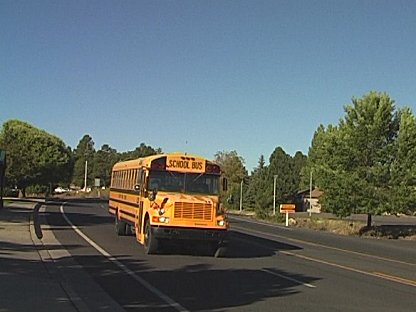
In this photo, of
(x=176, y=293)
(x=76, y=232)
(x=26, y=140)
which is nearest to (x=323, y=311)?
(x=176, y=293)

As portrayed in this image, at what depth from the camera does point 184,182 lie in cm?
2075

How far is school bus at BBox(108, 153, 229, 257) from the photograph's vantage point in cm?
1958

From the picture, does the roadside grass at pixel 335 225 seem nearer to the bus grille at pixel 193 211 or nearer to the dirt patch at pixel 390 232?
the dirt patch at pixel 390 232

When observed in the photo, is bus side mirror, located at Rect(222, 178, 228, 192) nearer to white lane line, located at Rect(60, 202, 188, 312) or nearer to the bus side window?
the bus side window

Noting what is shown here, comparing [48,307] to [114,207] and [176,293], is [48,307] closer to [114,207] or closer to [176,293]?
[176,293]

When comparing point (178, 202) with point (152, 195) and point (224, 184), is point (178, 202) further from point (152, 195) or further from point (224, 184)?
point (224, 184)

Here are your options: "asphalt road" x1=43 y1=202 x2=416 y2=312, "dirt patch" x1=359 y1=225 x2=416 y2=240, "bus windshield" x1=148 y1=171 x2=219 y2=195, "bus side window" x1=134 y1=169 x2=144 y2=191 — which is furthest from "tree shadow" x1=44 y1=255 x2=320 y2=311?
"dirt patch" x1=359 y1=225 x2=416 y2=240

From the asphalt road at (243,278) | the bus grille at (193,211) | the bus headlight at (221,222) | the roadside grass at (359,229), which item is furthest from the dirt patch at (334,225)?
the bus grille at (193,211)

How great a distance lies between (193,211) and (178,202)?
478 millimetres

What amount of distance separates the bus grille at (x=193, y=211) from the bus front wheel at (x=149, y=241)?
86 centimetres

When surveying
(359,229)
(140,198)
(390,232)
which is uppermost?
(140,198)

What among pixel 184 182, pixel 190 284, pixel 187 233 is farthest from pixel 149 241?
pixel 190 284

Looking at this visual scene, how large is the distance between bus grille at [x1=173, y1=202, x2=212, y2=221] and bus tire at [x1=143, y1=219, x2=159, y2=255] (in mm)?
863

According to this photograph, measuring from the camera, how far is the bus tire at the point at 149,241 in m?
19.7
